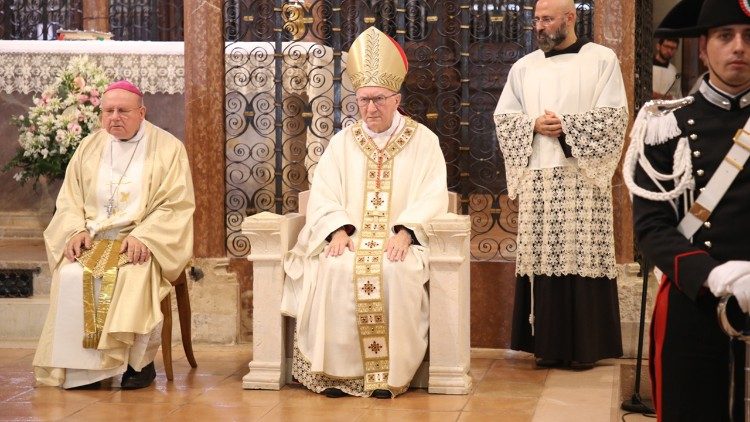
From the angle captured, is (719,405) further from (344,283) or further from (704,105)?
(344,283)

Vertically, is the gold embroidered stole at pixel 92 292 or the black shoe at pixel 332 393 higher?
the gold embroidered stole at pixel 92 292

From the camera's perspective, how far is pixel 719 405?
2725 millimetres

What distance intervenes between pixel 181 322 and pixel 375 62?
174 cm

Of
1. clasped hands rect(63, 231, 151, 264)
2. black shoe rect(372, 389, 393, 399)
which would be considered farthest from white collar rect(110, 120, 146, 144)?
black shoe rect(372, 389, 393, 399)

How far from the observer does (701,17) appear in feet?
9.06

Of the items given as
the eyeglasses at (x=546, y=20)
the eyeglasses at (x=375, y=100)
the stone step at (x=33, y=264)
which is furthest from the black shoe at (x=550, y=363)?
the stone step at (x=33, y=264)

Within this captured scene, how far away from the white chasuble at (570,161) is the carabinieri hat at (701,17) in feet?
10.1

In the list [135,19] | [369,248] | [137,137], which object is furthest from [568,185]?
[135,19]

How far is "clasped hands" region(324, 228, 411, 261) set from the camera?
5.58 m

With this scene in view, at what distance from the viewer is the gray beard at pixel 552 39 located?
6.11 metres

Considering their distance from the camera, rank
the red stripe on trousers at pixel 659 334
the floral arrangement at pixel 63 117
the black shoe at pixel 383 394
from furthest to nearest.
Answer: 1. the floral arrangement at pixel 63 117
2. the black shoe at pixel 383 394
3. the red stripe on trousers at pixel 659 334

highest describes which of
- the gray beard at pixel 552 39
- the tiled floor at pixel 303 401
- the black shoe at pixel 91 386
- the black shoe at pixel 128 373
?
the gray beard at pixel 552 39

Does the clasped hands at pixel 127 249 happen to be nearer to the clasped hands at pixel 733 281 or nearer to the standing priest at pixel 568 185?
the standing priest at pixel 568 185

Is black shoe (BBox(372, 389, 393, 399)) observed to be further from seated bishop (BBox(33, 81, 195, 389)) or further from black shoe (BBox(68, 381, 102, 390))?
black shoe (BBox(68, 381, 102, 390))
